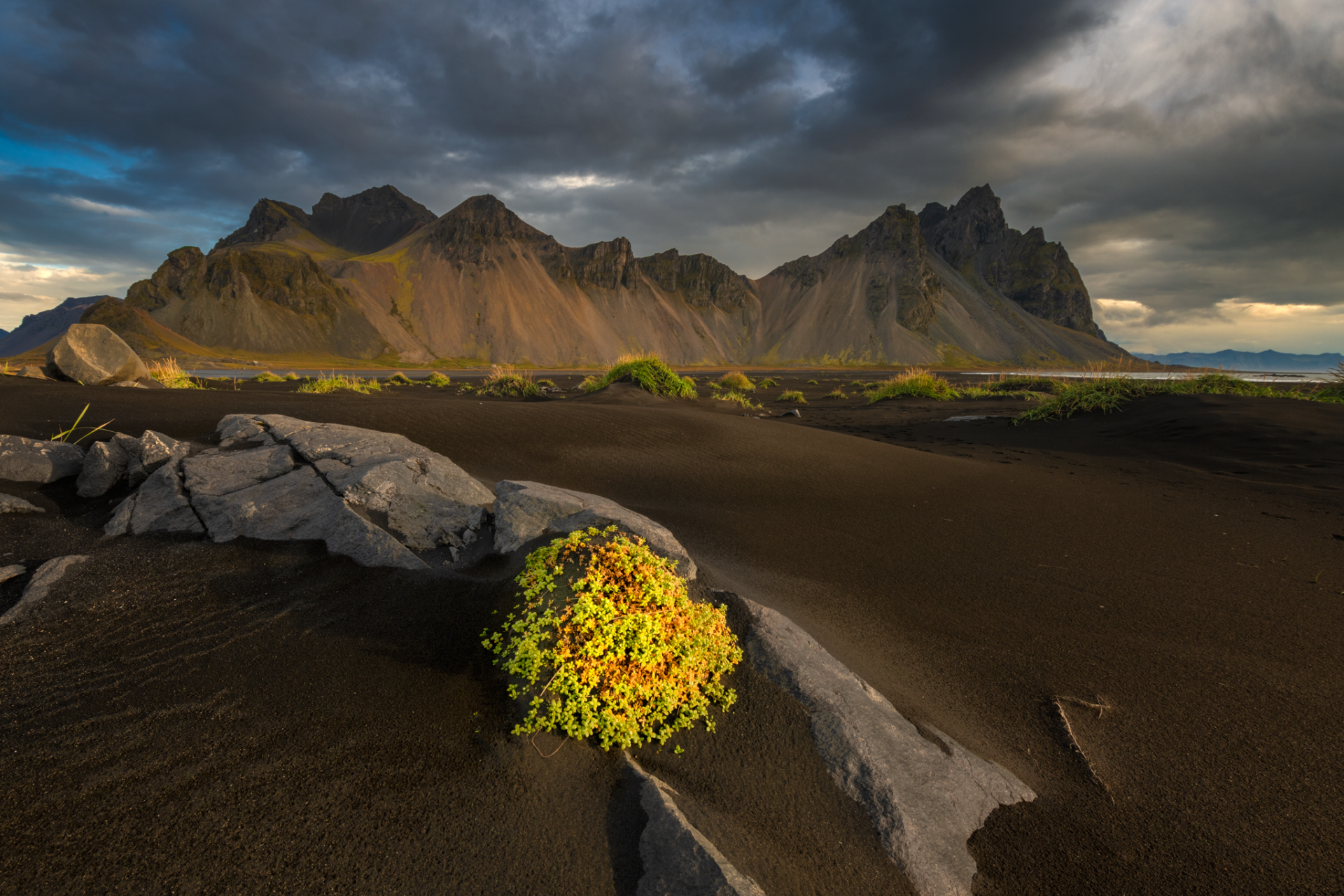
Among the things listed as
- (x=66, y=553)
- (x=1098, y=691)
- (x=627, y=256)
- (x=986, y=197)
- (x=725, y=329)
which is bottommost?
(x=1098, y=691)

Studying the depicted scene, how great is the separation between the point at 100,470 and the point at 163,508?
120cm

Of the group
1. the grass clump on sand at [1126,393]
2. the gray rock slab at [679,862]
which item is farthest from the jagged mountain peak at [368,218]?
the gray rock slab at [679,862]

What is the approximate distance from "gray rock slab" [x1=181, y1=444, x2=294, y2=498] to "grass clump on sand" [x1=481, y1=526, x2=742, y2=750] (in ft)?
9.71

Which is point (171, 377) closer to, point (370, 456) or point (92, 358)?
point (92, 358)

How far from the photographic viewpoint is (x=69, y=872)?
1637mm

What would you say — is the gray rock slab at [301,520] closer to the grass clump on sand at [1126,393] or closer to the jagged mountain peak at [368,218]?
the grass clump on sand at [1126,393]

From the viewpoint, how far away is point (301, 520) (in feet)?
13.1

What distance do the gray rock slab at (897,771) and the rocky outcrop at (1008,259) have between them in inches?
5705

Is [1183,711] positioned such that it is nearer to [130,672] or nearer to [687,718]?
[687,718]

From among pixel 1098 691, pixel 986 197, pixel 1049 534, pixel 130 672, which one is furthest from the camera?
pixel 986 197

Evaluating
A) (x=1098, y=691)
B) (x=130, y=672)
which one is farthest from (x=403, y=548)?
(x=1098, y=691)

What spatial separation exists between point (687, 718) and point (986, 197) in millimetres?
160761

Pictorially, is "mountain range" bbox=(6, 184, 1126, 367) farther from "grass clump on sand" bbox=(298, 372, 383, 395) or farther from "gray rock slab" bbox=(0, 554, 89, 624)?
"gray rock slab" bbox=(0, 554, 89, 624)

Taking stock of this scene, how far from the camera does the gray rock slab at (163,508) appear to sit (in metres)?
3.97
